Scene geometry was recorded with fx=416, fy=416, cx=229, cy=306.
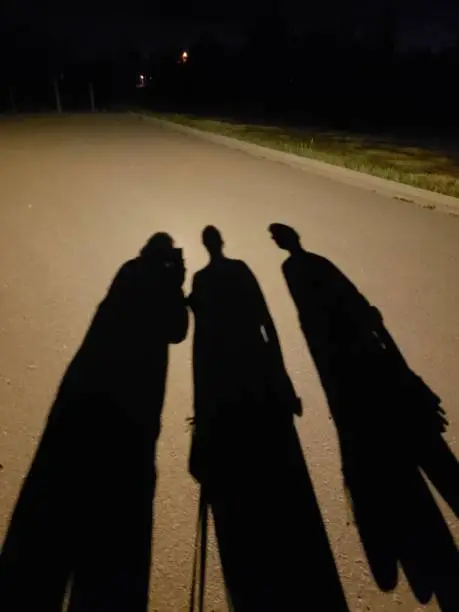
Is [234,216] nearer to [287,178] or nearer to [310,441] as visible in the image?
[287,178]

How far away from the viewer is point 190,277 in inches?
205

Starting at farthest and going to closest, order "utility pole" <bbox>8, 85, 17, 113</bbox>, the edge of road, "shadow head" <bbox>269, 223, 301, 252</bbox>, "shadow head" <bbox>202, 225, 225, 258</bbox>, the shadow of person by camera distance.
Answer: "utility pole" <bbox>8, 85, 17, 113</bbox> → the edge of road → "shadow head" <bbox>269, 223, 301, 252</bbox> → "shadow head" <bbox>202, 225, 225, 258</bbox> → the shadow of person

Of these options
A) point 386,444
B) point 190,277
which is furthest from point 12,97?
point 386,444

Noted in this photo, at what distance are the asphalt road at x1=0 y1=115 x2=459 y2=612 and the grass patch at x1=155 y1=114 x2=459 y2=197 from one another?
48.9 inches

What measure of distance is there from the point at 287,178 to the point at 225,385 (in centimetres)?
821

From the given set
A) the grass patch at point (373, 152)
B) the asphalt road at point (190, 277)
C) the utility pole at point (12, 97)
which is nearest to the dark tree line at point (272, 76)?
the utility pole at point (12, 97)

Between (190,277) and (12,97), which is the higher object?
(12,97)

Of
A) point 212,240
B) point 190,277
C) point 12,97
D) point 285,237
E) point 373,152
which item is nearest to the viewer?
point 190,277

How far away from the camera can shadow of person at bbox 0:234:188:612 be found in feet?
6.84

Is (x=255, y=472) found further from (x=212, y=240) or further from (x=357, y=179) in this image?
(x=357, y=179)

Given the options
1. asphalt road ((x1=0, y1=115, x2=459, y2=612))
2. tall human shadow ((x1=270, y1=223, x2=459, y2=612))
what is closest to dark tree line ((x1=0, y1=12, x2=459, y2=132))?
asphalt road ((x1=0, y1=115, x2=459, y2=612))

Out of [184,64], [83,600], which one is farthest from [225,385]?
[184,64]

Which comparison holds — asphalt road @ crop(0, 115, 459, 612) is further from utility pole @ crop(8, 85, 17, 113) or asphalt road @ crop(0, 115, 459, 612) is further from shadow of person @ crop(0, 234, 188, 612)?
utility pole @ crop(8, 85, 17, 113)

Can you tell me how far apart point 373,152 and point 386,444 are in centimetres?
1237
